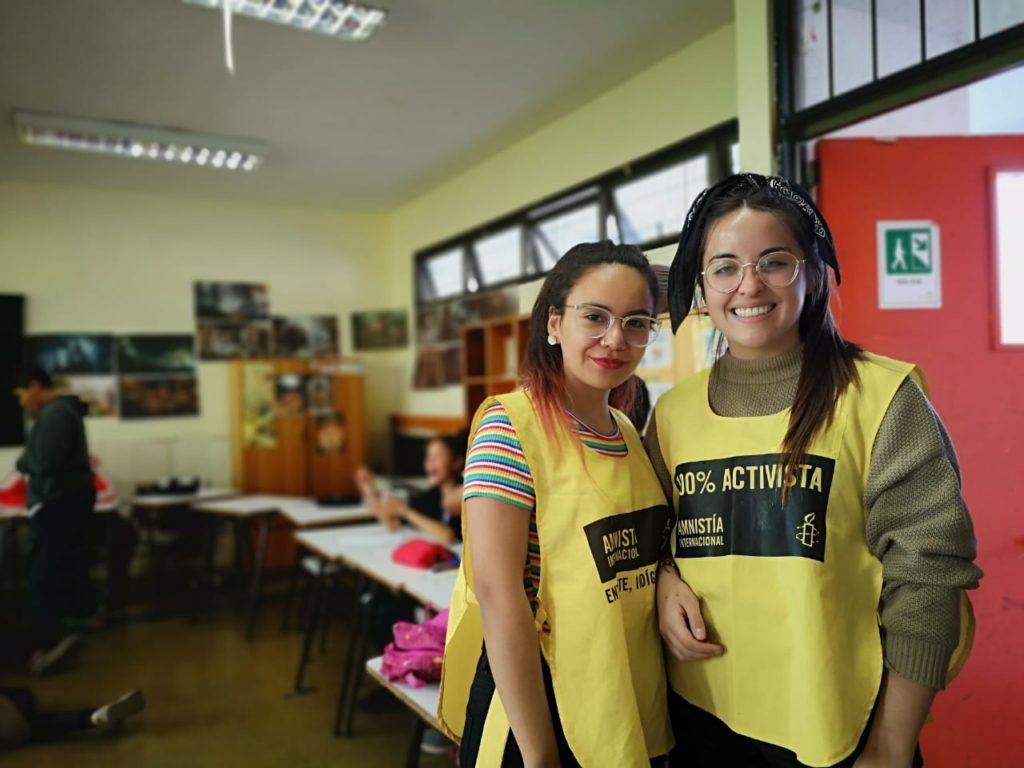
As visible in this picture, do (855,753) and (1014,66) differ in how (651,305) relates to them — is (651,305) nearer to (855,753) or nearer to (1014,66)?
(855,753)

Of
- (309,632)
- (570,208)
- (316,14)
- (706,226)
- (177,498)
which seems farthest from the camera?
(177,498)

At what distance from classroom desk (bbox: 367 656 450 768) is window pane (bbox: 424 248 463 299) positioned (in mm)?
4139

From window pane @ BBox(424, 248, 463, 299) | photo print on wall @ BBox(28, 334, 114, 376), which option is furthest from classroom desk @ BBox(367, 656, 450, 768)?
window pane @ BBox(424, 248, 463, 299)

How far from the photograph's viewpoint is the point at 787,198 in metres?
1.16

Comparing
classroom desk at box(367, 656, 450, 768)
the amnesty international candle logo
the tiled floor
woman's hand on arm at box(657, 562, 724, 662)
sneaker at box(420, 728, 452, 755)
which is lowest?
the tiled floor

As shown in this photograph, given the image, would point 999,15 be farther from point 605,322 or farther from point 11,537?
point 11,537

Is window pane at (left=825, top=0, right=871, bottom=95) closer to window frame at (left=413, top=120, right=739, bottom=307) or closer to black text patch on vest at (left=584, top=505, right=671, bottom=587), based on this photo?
window frame at (left=413, top=120, right=739, bottom=307)

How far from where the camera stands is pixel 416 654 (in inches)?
81.5

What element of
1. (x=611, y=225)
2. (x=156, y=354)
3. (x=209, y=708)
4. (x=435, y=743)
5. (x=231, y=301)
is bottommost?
(x=209, y=708)

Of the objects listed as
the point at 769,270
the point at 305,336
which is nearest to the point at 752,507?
the point at 769,270

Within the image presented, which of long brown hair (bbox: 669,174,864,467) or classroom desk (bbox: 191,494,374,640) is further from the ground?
long brown hair (bbox: 669,174,864,467)

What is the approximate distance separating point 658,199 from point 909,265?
2.00 meters

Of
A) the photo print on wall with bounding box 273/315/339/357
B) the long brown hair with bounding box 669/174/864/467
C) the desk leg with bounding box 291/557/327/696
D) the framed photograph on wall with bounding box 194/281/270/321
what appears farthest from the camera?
the photo print on wall with bounding box 273/315/339/357

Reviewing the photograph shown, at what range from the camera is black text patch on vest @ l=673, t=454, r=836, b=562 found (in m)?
1.08
